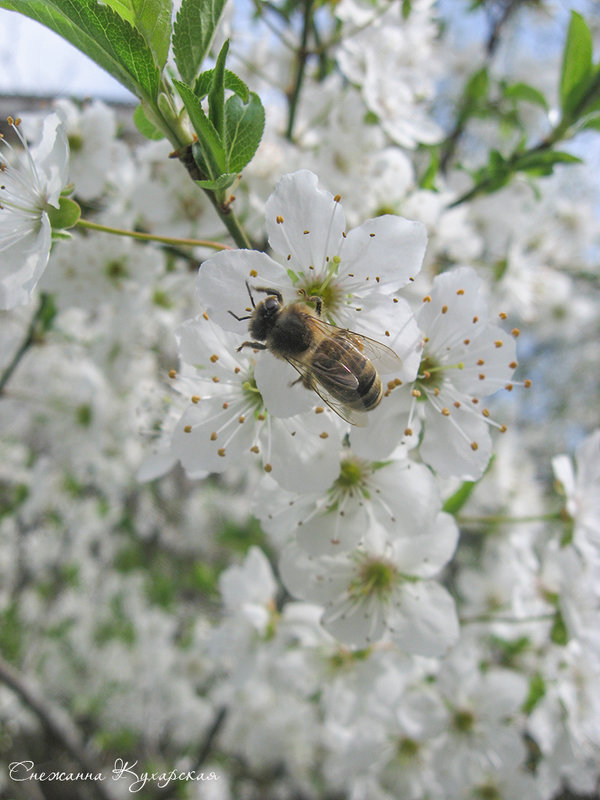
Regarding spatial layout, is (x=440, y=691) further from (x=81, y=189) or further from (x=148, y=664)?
(x=148, y=664)

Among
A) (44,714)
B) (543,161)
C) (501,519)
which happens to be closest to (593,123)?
(543,161)

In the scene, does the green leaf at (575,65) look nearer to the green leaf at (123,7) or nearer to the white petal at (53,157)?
the green leaf at (123,7)

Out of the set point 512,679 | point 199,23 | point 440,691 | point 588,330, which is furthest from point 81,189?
point 588,330

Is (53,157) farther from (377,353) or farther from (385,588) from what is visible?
(385,588)

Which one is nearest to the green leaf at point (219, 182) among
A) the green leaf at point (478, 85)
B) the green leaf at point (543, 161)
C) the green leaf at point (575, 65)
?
the green leaf at point (543, 161)

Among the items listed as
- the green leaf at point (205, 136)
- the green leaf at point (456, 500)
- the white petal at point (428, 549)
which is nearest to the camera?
the green leaf at point (205, 136)
